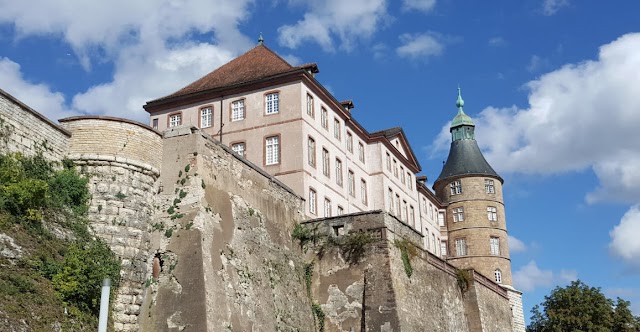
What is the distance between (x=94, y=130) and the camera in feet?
79.6

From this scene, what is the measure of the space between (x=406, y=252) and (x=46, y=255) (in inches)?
625

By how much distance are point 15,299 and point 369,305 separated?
48.7ft

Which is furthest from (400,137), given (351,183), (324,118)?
(324,118)

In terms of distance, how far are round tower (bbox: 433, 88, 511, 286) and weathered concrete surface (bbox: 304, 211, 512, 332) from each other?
2984 cm

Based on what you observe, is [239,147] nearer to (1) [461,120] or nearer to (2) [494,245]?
(2) [494,245]

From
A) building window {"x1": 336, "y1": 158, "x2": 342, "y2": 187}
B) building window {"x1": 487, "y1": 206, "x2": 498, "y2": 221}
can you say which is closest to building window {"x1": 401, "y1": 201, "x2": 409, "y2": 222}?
building window {"x1": 336, "y1": 158, "x2": 342, "y2": 187}

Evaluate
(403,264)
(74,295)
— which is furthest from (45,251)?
(403,264)

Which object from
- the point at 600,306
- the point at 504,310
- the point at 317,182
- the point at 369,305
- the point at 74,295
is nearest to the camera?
the point at 74,295

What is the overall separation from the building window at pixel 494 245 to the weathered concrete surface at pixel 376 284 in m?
30.6

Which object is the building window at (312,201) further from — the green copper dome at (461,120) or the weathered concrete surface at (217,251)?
the green copper dome at (461,120)

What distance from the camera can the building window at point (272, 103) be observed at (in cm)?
3838

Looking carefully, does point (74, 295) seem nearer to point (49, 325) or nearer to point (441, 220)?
point (49, 325)

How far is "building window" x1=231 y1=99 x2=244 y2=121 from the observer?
39.0m

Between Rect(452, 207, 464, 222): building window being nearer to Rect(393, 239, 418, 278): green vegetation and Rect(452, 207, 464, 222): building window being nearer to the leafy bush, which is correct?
Rect(393, 239, 418, 278): green vegetation
